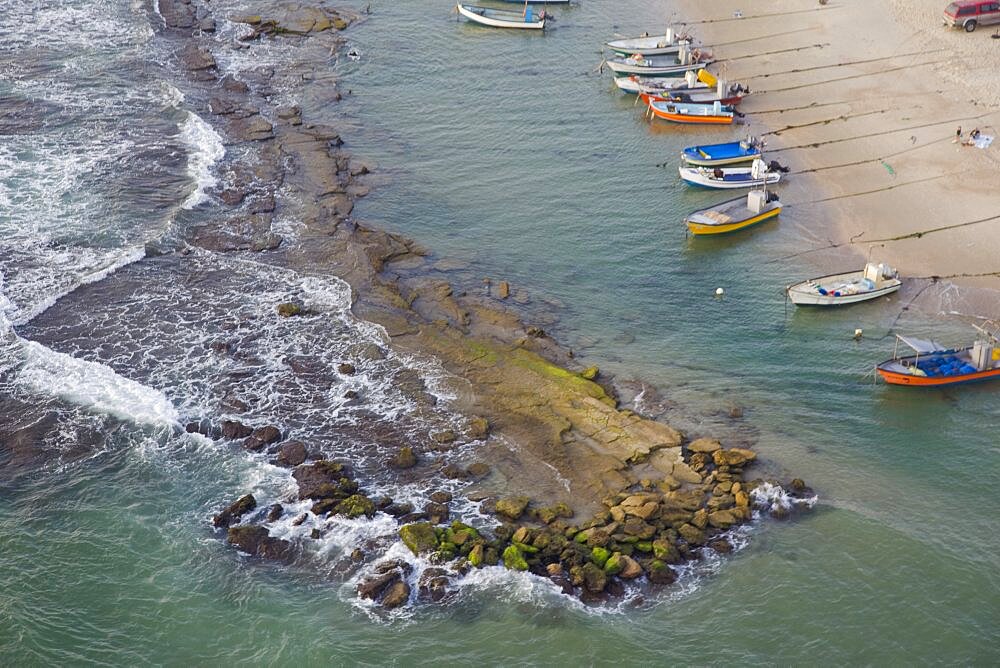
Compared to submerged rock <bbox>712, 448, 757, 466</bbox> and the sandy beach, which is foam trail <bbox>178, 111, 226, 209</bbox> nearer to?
submerged rock <bbox>712, 448, 757, 466</bbox>

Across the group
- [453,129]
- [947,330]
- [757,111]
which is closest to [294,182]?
[453,129]

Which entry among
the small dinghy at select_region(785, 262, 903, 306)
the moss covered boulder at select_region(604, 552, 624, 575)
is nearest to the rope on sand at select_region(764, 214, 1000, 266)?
the small dinghy at select_region(785, 262, 903, 306)

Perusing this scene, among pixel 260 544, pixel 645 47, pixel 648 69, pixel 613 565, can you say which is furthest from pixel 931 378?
pixel 645 47

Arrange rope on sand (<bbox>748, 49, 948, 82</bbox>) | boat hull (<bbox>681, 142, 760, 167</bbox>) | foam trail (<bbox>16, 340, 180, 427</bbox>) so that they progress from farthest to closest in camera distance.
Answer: rope on sand (<bbox>748, 49, 948, 82</bbox>), boat hull (<bbox>681, 142, 760, 167</bbox>), foam trail (<bbox>16, 340, 180, 427</bbox>)

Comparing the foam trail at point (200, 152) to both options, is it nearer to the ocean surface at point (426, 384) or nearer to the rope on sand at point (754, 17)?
the ocean surface at point (426, 384)

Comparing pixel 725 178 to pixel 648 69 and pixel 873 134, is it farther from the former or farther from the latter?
pixel 648 69
